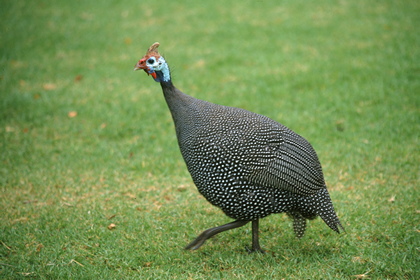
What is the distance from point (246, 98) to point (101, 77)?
8.59 feet

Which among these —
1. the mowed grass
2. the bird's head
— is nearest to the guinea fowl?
the bird's head

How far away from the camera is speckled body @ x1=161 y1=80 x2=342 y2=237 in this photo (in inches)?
147

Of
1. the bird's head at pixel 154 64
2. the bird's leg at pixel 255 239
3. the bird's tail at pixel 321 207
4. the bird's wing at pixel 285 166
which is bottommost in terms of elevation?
the bird's leg at pixel 255 239

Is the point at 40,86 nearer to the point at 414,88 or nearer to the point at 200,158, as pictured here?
the point at 200,158

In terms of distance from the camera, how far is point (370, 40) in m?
8.66

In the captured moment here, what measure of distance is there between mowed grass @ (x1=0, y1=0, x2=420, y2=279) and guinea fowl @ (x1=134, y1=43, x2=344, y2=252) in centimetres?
51

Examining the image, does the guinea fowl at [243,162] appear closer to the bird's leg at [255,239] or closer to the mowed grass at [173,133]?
the bird's leg at [255,239]

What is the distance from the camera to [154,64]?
3.86 metres

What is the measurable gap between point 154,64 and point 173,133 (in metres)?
2.65

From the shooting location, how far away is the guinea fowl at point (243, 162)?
3732mm

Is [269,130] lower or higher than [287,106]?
higher

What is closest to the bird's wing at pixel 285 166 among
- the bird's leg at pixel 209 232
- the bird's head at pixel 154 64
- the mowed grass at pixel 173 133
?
the bird's leg at pixel 209 232

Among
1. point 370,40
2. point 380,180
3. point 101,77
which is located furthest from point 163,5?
point 380,180

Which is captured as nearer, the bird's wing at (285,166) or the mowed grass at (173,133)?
the bird's wing at (285,166)
